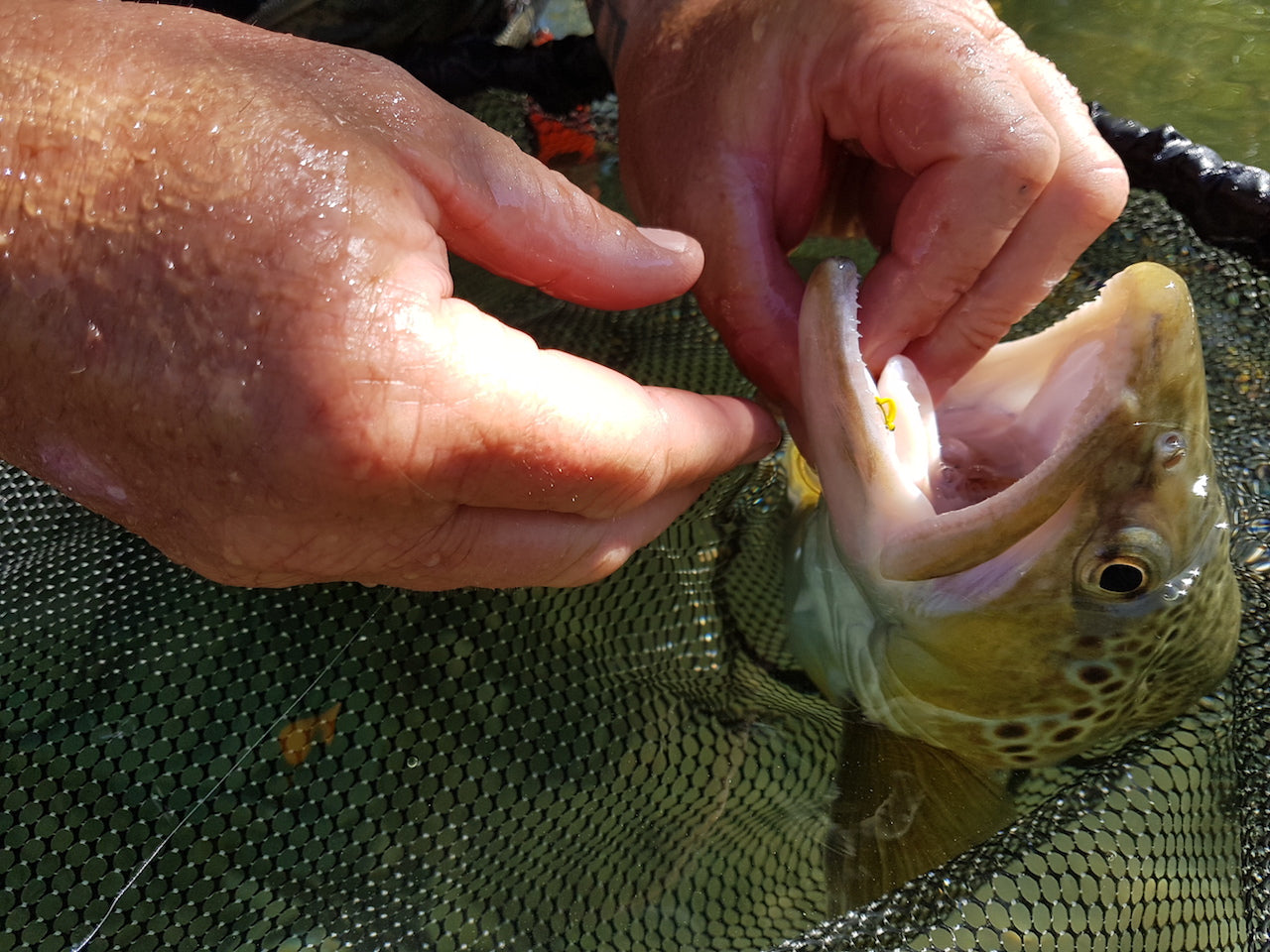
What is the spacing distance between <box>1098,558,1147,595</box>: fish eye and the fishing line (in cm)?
160

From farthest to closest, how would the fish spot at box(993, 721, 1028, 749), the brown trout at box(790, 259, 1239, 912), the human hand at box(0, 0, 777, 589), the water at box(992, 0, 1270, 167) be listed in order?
the water at box(992, 0, 1270, 167)
the fish spot at box(993, 721, 1028, 749)
the brown trout at box(790, 259, 1239, 912)
the human hand at box(0, 0, 777, 589)

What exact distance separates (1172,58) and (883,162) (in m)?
2.60

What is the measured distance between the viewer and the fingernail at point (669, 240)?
1.44 metres

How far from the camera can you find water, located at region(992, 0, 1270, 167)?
3311 millimetres

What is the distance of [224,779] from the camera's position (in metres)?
1.96

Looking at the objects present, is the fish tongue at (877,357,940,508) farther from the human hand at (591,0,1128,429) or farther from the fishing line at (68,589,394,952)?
the fishing line at (68,589,394,952)

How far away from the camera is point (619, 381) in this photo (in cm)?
137

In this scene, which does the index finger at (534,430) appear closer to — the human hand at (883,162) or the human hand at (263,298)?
the human hand at (263,298)

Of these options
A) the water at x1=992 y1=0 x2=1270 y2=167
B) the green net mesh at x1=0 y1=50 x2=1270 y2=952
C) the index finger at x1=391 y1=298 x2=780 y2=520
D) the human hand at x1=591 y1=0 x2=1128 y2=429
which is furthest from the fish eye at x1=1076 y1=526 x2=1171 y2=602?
the water at x1=992 y1=0 x2=1270 y2=167

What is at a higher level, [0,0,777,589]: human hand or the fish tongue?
[0,0,777,589]: human hand

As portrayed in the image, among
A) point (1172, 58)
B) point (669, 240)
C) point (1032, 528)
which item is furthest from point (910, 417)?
point (1172, 58)

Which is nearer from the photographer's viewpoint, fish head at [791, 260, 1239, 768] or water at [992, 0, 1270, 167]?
fish head at [791, 260, 1239, 768]

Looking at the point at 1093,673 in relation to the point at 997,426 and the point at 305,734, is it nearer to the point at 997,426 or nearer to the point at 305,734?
the point at 997,426

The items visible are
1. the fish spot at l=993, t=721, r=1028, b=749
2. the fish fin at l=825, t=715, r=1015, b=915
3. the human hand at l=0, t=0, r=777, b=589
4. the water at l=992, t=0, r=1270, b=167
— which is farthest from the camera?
the water at l=992, t=0, r=1270, b=167
